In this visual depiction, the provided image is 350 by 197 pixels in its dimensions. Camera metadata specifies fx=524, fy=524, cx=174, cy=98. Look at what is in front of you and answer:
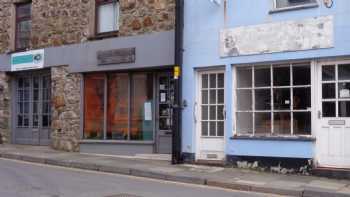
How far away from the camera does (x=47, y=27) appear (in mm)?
18719

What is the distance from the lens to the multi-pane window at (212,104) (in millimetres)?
14234

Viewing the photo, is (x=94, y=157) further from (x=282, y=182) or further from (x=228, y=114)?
(x=282, y=182)

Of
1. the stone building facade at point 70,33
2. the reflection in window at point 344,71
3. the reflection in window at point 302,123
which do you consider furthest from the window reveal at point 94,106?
the reflection in window at point 344,71

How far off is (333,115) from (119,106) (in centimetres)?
714

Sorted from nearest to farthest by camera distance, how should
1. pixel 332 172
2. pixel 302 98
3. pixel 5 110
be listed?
pixel 332 172 → pixel 302 98 → pixel 5 110

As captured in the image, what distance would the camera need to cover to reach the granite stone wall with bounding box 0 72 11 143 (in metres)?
20.3

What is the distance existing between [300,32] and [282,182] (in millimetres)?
3667

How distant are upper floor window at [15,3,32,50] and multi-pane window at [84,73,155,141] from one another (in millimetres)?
3800

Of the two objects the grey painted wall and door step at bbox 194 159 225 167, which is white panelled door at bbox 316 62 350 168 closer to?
door step at bbox 194 159 225 167

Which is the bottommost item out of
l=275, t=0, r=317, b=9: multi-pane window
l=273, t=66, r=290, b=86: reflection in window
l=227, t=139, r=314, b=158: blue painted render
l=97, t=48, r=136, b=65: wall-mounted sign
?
l=227, t=139, r=314, b=158: blue painted render

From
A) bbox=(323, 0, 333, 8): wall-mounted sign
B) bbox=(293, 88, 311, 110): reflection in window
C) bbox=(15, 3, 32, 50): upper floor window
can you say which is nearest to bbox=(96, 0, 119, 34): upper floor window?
bbox=(15, 3, 32, 50): upper floor window

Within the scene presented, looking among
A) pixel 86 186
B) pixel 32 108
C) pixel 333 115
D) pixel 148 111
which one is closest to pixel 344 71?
pixel 333 115

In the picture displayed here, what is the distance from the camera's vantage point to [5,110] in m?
20.3

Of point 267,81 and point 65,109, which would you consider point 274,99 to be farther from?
point 65,109
